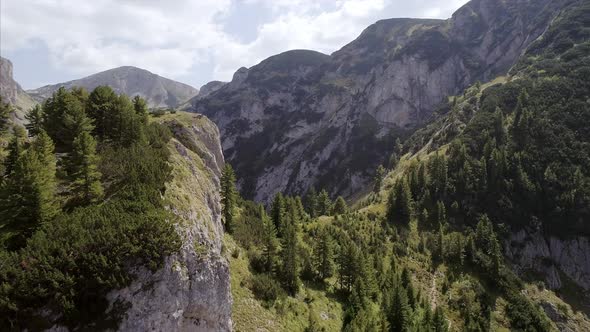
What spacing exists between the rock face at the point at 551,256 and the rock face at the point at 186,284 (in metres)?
85.3

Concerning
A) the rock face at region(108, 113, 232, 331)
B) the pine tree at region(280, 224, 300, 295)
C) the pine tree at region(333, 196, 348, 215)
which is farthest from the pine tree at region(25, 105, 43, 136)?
the pine tree at region(333, 196, 348, 215)

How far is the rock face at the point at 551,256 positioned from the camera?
299 feet

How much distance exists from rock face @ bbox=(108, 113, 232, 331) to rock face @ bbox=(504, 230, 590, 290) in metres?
85.3

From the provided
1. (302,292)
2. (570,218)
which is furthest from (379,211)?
(302,292)

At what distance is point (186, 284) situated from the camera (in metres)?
31.2

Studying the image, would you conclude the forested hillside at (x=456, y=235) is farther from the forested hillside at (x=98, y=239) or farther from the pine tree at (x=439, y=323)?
the forested hillside at (x=98, y=239)

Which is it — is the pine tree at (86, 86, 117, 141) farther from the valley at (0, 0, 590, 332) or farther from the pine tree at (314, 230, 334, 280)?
the pine tree at (314, 230, 334, 280)

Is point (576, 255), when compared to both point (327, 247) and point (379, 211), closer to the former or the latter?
point (379, 211)

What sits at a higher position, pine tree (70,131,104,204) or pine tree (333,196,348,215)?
pine tree (70,131,104,204)

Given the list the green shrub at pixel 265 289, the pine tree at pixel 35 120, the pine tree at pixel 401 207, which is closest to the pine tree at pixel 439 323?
the green shrub at pixel 265 289

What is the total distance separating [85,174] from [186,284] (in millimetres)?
16069

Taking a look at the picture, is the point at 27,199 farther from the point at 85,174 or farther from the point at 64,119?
the point at 64,119

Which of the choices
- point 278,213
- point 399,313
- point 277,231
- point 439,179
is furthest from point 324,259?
point 439,179

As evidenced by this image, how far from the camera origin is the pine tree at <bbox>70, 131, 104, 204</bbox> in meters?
36.6
